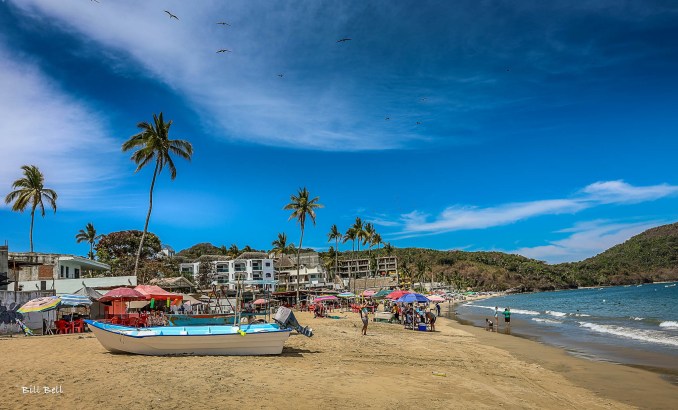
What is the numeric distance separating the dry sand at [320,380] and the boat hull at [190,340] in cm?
46

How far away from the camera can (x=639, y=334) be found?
2614cm

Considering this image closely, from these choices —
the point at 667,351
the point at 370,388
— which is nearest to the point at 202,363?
the point at 370,388

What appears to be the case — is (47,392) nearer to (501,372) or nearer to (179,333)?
(179,333)

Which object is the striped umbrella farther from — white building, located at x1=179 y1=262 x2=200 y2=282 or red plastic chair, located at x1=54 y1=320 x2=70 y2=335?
white building, located at x1=179 y1=262 x2=200 y2=282

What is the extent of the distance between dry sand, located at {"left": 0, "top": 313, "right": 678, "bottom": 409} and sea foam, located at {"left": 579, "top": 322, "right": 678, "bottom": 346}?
28.1 ft

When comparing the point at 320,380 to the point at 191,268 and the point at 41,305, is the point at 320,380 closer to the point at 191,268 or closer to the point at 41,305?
the point at 41,305

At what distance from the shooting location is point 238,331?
14852mm

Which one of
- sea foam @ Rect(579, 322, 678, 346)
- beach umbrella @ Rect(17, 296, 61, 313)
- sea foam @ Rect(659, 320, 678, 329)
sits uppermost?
beach umbrella @ Rect(17, 296, 61, 313)

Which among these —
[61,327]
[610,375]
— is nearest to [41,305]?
[61,327]

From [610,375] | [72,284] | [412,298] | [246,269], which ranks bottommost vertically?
[610,375]

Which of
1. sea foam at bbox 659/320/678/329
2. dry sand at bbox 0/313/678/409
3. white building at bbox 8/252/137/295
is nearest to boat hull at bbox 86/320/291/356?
dry sand at bbox 0/313/678/409

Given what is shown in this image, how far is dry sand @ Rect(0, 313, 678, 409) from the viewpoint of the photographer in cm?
938

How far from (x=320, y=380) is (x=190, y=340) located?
5.41 m

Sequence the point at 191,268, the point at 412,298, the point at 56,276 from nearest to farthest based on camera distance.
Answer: the point at 412,298
the point at 56,276
the point at 191,268
